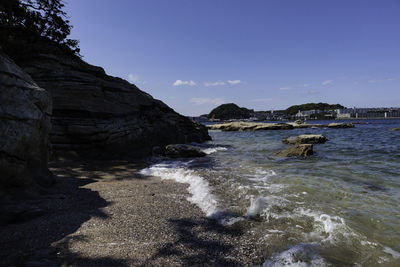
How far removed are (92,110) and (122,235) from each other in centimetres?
1100

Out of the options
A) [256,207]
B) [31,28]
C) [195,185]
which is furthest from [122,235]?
[31,28]

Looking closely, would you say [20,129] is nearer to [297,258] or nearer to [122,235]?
[122,235]

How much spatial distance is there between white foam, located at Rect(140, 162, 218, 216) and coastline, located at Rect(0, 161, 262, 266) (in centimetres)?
27

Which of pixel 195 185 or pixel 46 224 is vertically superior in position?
pixel 46 224

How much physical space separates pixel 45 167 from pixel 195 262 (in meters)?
5.61

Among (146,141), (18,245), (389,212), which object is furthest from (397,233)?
(146,141)

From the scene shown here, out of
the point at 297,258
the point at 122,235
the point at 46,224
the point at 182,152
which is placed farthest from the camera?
the point at 182,152

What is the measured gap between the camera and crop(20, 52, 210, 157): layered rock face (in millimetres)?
11734

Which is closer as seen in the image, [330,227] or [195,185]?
[330,227]

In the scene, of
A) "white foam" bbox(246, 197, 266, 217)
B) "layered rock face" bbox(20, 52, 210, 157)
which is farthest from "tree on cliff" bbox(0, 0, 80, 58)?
"white foam" bbox(246, 197, 266, 217)

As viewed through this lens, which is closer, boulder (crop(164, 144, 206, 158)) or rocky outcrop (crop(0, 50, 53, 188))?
rocky outcrop (crop(0, 50, 53, 188))

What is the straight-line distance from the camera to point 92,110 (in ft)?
40.8

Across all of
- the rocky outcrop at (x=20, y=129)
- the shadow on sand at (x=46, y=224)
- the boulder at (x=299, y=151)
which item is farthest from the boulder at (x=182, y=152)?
the rocky outcrop at (x=20, y=129)

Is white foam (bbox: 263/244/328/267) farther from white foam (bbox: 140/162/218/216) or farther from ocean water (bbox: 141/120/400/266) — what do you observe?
white foam (bbox: 140/162/218/216)
